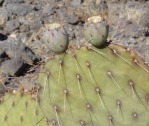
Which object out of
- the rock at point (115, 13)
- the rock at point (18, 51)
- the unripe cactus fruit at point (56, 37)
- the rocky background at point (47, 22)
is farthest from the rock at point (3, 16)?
the unripe cactus fruit at point (56, 37)

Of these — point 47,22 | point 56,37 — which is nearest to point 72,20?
point 47,22

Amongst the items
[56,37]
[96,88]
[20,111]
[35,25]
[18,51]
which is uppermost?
[56,37]

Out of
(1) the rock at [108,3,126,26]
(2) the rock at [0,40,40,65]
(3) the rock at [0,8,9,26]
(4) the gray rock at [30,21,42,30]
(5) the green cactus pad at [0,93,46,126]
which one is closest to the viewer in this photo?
(5) the green cactus pad at [0,93,46,126]

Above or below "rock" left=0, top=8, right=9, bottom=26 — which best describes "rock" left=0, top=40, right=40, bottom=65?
above

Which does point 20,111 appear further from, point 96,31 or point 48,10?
point 48,10

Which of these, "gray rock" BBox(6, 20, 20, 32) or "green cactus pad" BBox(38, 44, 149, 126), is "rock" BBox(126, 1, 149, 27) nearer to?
"gray rock" BBox(6, 20, 20, 32)

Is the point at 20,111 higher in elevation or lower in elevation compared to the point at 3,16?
higher

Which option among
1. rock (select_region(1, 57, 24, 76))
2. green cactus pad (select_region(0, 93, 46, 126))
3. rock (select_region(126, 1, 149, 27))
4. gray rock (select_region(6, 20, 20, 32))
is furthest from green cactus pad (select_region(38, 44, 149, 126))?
gray rock (select_region(6, 20, 20, 32))

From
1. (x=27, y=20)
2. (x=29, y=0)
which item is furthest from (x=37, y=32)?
(x=29, y=0)
